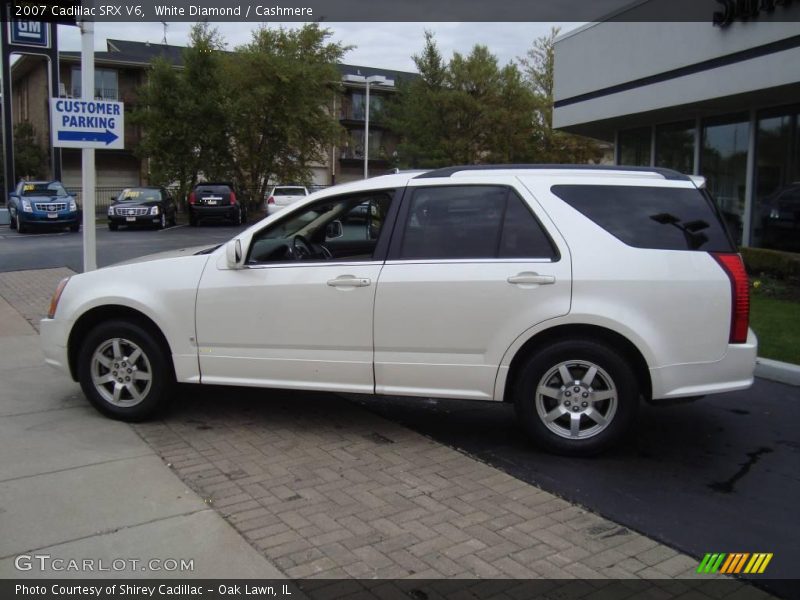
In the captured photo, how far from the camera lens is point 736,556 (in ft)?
12.0

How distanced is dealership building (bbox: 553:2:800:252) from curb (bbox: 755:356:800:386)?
21.9 feet

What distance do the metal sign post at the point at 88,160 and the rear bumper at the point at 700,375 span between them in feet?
20.7

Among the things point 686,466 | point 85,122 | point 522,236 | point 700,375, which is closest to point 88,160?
point 85,122

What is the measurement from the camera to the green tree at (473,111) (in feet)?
123

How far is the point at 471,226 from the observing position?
5113 millimetres

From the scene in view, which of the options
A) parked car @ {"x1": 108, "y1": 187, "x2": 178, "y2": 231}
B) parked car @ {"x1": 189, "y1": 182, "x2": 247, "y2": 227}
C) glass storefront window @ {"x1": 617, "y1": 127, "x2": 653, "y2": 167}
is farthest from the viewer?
parked car @ {"x1": 189, "y1": 182, "x2": 247, "y2": 227}

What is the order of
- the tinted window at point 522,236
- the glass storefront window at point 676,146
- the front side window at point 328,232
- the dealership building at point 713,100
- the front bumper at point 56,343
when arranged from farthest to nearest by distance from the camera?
the glass storefront window at point 676,146 < the dealership building at point 713,100 < the front bumper at point 56,343 < the front side window at point 328,232 < the tinted window at point 522,236

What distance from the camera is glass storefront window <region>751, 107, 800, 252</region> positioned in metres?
13.4

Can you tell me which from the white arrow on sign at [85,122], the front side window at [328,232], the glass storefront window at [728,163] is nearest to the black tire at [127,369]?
the front side window at [328,232]

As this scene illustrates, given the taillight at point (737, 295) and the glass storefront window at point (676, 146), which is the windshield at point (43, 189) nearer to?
the glass storefront window at point (676, 146)

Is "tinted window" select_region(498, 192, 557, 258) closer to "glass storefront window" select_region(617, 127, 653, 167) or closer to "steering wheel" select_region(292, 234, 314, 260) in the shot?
"steering wheel" select_region(292, 234, 314, 260)

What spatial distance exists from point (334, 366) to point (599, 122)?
14803mm

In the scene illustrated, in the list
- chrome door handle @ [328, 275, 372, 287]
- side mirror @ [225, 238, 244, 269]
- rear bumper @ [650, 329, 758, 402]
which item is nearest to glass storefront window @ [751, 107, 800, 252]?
rear bumper @ [650, 329, 758, 402]

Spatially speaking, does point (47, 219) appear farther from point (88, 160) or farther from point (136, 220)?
point (88, 160)
